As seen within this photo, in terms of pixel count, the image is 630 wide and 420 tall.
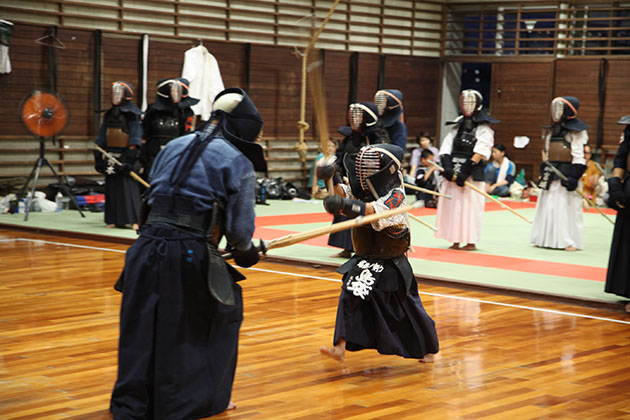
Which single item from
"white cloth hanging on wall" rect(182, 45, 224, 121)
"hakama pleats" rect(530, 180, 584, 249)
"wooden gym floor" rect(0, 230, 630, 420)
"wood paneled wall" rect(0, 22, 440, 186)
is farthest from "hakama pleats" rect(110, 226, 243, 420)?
"white cloth hanging on wall" rect(182, 45, 224, 121)

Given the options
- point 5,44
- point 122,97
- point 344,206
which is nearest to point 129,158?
point 122,97

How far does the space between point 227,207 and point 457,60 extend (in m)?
14.7

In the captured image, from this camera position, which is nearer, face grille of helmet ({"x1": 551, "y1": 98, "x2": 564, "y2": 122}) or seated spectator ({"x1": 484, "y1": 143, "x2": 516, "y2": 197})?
face grille of helmet ({"x1": 551, "y1": 98, "x2": 564, "y2": 122})

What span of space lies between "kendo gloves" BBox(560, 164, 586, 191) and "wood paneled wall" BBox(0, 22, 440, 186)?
705cm

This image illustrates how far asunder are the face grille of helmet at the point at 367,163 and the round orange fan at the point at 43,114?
22.5 ft

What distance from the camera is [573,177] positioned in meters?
9.07

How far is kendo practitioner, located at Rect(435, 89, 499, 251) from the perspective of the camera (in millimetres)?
8781

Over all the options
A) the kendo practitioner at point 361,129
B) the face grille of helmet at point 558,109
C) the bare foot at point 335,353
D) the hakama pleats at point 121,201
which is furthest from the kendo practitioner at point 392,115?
the bare foot at point 335,353

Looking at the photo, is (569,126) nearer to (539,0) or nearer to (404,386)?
(404,386)

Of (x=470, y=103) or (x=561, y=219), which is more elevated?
(x=470, y=103)

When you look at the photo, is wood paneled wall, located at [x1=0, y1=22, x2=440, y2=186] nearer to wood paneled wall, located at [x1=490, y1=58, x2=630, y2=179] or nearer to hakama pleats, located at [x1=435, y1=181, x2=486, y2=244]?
wood paneled wall, located at [x1=490, y1=58, x2=630, y2=179]

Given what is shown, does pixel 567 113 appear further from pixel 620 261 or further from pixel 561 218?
pixel 620 261

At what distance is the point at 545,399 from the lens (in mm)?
4074

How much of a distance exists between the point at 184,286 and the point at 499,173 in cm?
1216
